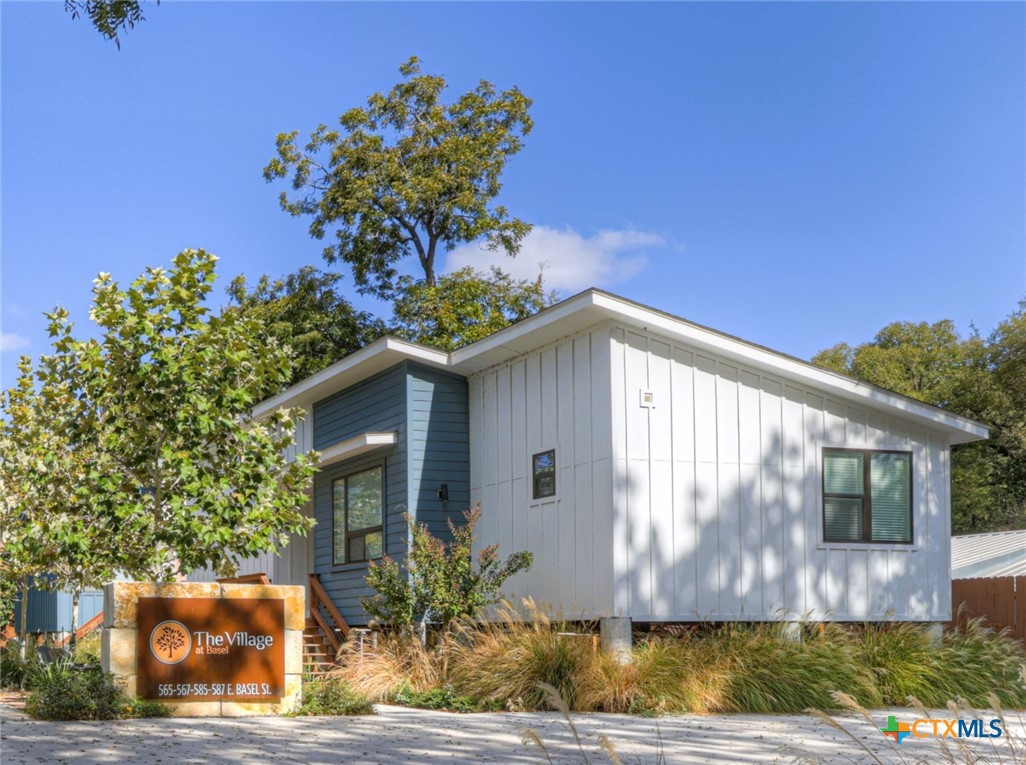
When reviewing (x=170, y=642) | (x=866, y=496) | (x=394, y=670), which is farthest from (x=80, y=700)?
(x=866, y=496)

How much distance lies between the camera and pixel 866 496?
1666cm

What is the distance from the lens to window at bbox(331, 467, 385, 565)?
19.0 m

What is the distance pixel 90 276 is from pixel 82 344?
781 mm

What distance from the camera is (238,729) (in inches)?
432

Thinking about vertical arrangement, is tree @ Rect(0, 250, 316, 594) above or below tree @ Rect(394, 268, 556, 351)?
below

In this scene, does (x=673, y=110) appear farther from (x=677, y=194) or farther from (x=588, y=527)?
Answer: (x=588, y=527)

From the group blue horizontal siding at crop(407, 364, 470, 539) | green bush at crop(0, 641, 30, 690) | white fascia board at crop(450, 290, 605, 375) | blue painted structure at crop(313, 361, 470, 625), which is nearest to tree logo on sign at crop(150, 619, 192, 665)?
green bush at crop(0, 641, 30, 690)

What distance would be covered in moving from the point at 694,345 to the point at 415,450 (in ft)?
15.0

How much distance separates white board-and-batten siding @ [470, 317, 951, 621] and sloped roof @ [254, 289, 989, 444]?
0.70ft

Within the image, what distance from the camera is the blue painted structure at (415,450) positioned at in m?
17.9

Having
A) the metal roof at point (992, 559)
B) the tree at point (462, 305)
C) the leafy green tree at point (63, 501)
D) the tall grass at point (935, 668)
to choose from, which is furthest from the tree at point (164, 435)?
the tree at point (462, 305)

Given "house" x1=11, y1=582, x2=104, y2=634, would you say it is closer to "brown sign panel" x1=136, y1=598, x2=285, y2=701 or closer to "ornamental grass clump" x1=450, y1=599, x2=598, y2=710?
"ornamental grass clump" x1=450, y1=599, x2=598, y2=710

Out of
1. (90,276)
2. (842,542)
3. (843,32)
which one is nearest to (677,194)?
(843,32)

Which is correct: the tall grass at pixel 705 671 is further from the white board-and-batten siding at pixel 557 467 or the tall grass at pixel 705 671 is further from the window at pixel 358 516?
the window at pixel 358 516
